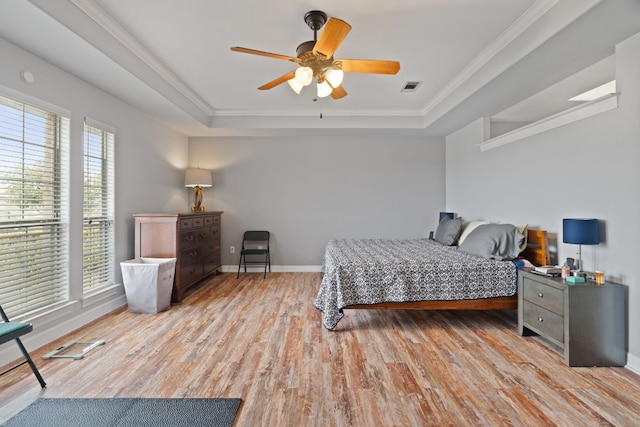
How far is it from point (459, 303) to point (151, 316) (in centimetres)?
317

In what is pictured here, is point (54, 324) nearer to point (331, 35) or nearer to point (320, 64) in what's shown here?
point (320, 64)

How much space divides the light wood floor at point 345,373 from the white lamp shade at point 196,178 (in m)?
2.33

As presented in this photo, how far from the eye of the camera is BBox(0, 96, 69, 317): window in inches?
97.2

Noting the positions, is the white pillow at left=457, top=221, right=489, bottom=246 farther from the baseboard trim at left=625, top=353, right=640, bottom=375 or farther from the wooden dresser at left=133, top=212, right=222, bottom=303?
the wooden dresser at left=133, top=212, right=222, bottom=303

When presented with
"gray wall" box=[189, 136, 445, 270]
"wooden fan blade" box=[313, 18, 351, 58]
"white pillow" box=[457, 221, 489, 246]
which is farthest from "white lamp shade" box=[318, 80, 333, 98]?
"gray wall" box=[189, 136, 445, 270]

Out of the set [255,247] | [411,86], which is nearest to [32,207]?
[255,247]

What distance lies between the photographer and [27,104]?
260 cm

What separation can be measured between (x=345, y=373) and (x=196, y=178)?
3968 mm

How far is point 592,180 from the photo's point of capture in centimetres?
273

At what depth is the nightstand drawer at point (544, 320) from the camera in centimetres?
248

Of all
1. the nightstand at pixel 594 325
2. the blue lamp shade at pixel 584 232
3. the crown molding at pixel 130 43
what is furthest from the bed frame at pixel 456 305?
the crown molding at pixel 130 43

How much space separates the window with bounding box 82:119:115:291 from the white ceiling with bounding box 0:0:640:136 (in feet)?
1.83

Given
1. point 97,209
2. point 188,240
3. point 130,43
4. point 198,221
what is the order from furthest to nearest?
point 198,221
point 188,240
point 97,209
point 130,43

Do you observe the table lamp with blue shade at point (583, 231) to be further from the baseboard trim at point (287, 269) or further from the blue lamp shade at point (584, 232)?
the baseboard trim at point (287, 269)
